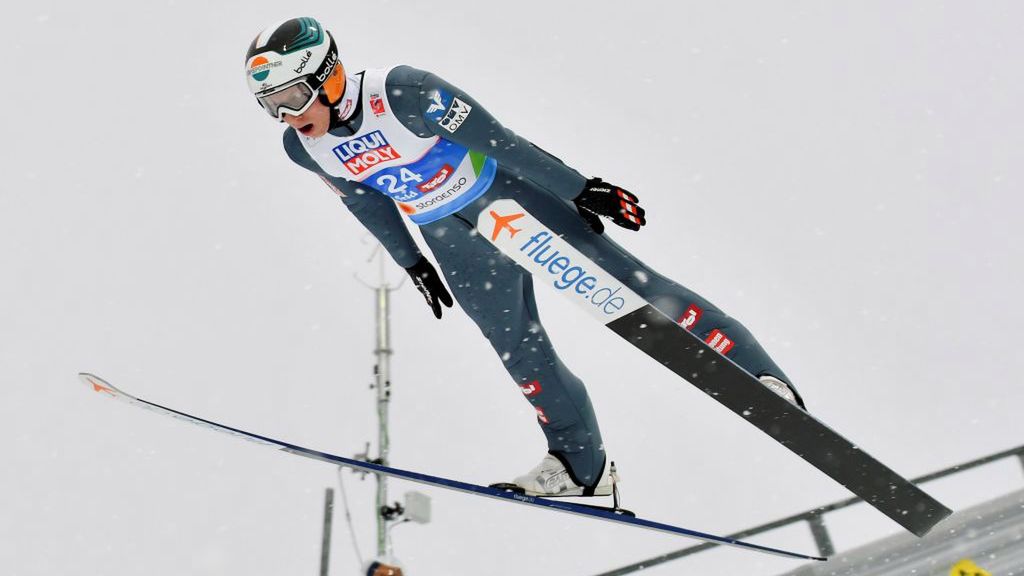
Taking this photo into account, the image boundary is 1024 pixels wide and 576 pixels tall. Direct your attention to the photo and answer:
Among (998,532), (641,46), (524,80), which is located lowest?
(998,532)

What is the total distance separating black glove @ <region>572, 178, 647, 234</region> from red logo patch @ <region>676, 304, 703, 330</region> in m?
0.37

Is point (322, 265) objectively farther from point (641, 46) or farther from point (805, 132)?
point (805, 132)

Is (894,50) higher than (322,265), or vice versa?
(894,50)

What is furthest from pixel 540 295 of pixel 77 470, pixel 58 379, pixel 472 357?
pixel 58 379

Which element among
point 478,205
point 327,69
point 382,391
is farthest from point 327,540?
point 327,69

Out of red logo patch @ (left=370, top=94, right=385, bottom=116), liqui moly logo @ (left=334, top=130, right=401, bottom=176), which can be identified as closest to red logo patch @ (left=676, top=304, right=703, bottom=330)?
liqui moly logo @ (left=334, top=130, right=401, bottom=176)

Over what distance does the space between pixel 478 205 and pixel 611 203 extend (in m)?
0.45

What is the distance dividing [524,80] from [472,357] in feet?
13.5

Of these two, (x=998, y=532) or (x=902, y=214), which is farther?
(x=902, y=214)

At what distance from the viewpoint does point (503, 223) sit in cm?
340

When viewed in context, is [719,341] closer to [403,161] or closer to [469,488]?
[469,488]

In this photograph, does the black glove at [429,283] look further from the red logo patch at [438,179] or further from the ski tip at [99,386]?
the ski tip at [99,386]

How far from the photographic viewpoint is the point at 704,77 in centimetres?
1554

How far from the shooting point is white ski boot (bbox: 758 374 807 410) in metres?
3.45
